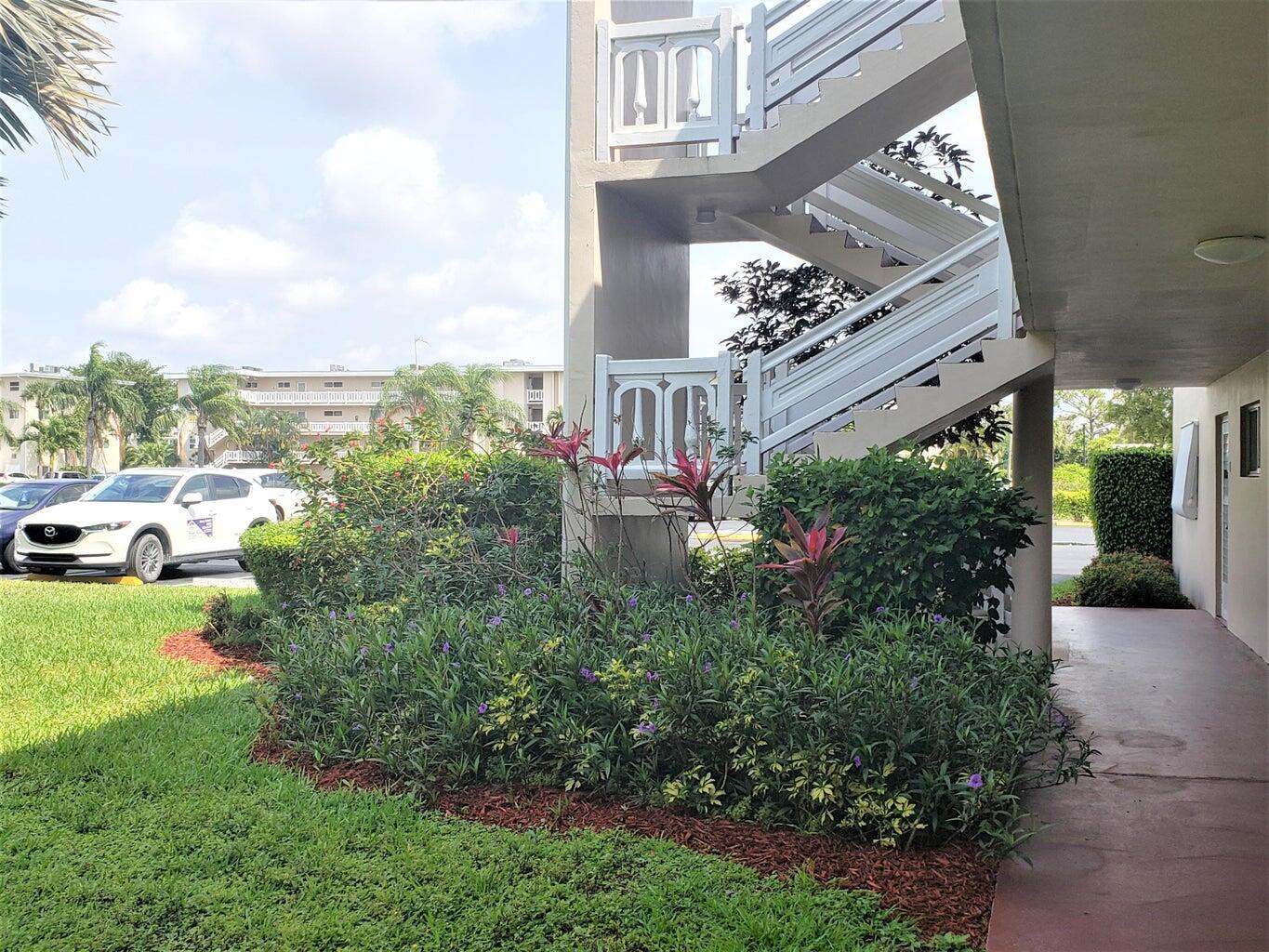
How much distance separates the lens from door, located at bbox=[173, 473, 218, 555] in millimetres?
13808

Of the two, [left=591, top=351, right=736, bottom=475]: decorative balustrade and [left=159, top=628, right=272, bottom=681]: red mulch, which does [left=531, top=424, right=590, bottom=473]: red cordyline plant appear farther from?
[left=159, top=628, right=272, bottom=681]: red mulch

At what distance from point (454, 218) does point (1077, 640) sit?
39.2 metres

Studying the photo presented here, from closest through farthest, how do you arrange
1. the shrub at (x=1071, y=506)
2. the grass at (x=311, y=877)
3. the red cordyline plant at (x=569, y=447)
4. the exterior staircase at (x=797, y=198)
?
1. the grass at (x=311, y=877)
2. the exterior staircase at (x=797, y=198)
3. the red cordyline plant at (x=569, y=447)
4. the shrub at (x=1071, y=506)

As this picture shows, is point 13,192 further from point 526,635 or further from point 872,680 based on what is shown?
point 872,680

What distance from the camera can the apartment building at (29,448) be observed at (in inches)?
1955

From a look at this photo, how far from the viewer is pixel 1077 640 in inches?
368

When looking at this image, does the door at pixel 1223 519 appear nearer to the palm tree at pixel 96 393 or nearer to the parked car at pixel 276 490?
the parked car at pixel 276 490

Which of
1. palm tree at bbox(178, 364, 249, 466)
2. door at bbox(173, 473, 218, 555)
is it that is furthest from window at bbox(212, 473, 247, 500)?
palm tree at bbox(178, 364, 249, 466)

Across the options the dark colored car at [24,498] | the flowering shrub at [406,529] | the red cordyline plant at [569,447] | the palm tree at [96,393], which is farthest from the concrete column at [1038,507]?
the palm tree at [96,393]

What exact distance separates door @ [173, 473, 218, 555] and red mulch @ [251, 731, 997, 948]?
33.2ft

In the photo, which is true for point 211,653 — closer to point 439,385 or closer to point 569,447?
point 569,447

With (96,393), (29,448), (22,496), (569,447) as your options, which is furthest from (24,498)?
(29,448)

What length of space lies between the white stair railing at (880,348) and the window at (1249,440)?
3558mm

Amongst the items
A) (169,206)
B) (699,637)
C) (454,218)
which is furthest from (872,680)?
(169,206)
